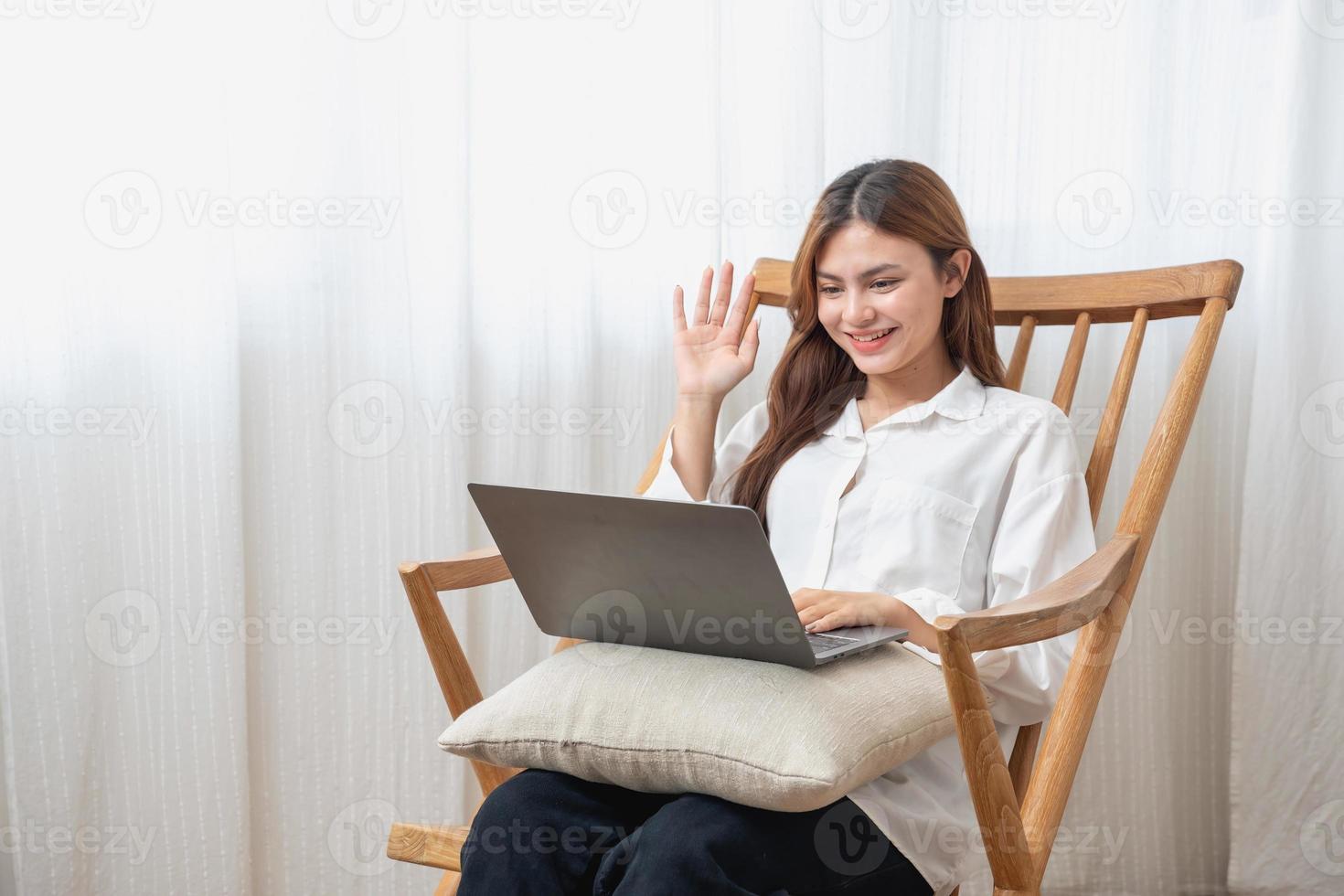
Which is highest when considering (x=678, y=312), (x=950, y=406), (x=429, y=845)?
(x=678, y=312)

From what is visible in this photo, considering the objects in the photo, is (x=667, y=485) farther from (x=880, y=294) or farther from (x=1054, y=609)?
(x=1054, y=609)

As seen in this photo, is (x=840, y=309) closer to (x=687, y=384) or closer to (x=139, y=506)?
(x=687, y=384)

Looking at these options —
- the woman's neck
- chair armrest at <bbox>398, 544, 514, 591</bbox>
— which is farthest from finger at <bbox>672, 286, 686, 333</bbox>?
chair armrest at <bbox>398, 544, 514, 591</bbox>

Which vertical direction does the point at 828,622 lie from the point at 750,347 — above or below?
below

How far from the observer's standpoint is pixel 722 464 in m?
1.34

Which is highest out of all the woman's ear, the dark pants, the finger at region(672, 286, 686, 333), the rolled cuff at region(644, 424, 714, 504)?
the woman's ear

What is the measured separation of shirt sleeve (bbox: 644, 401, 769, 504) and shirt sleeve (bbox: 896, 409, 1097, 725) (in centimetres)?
28

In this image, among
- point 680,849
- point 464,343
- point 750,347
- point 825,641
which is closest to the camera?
point 680,849

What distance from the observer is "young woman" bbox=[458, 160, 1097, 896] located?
896mm

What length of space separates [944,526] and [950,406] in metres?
0.14

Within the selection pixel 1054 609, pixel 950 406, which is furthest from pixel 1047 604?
pixel 950 406

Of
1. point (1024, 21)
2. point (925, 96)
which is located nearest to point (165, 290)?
point (925, 96)

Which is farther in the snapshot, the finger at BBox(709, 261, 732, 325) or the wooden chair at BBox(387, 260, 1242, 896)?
the finger at BBox(709, 261, 732, 325)

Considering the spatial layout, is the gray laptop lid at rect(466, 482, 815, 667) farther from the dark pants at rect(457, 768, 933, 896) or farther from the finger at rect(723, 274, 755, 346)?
the finger at rect(723, 274, 755, 346)
